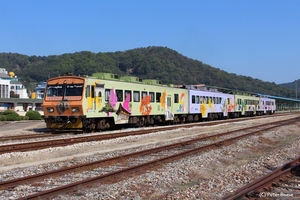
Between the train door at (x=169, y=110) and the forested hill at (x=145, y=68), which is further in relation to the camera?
the forested hill at (x=145, y=68)

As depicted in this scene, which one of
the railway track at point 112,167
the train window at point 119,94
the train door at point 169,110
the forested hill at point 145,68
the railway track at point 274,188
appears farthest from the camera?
the forested hill at point 145,68

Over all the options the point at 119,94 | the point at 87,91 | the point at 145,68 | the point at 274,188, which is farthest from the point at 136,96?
the point at 145,68

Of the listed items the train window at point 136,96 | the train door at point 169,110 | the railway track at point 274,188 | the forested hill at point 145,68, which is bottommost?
the railway track at point 274,188

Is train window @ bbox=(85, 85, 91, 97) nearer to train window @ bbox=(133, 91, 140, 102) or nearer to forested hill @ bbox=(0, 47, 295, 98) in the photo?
train window @ bbox=(133, 91, 140, 102)

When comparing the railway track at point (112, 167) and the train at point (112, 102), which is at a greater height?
the train at point (112, 102)

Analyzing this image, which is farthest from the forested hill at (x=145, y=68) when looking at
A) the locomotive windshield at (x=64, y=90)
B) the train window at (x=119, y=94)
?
the locomotive windshield at (x=64, y=90)

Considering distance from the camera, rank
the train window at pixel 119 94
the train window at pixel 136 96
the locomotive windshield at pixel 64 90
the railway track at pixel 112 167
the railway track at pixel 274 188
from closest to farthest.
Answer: the railway track at pixel 274 188 < the railway track at pixel 112 167 < the locomotive windshield at pixel 64 90 < the train window at pixel 119 94 < the train window at pixel 136 96

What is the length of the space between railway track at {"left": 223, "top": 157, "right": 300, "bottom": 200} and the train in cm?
1259

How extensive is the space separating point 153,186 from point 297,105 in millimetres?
131703

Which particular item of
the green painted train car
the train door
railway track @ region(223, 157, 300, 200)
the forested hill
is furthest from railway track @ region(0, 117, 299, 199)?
the forested hill

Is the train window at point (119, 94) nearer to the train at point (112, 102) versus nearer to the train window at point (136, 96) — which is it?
the train at point (112, 102)

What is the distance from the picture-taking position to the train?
19953 mm

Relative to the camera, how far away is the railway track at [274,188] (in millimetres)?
7059

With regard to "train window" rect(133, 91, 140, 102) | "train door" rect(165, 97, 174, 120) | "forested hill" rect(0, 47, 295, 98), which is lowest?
"train door" rect(165, 97, 174, 120)
